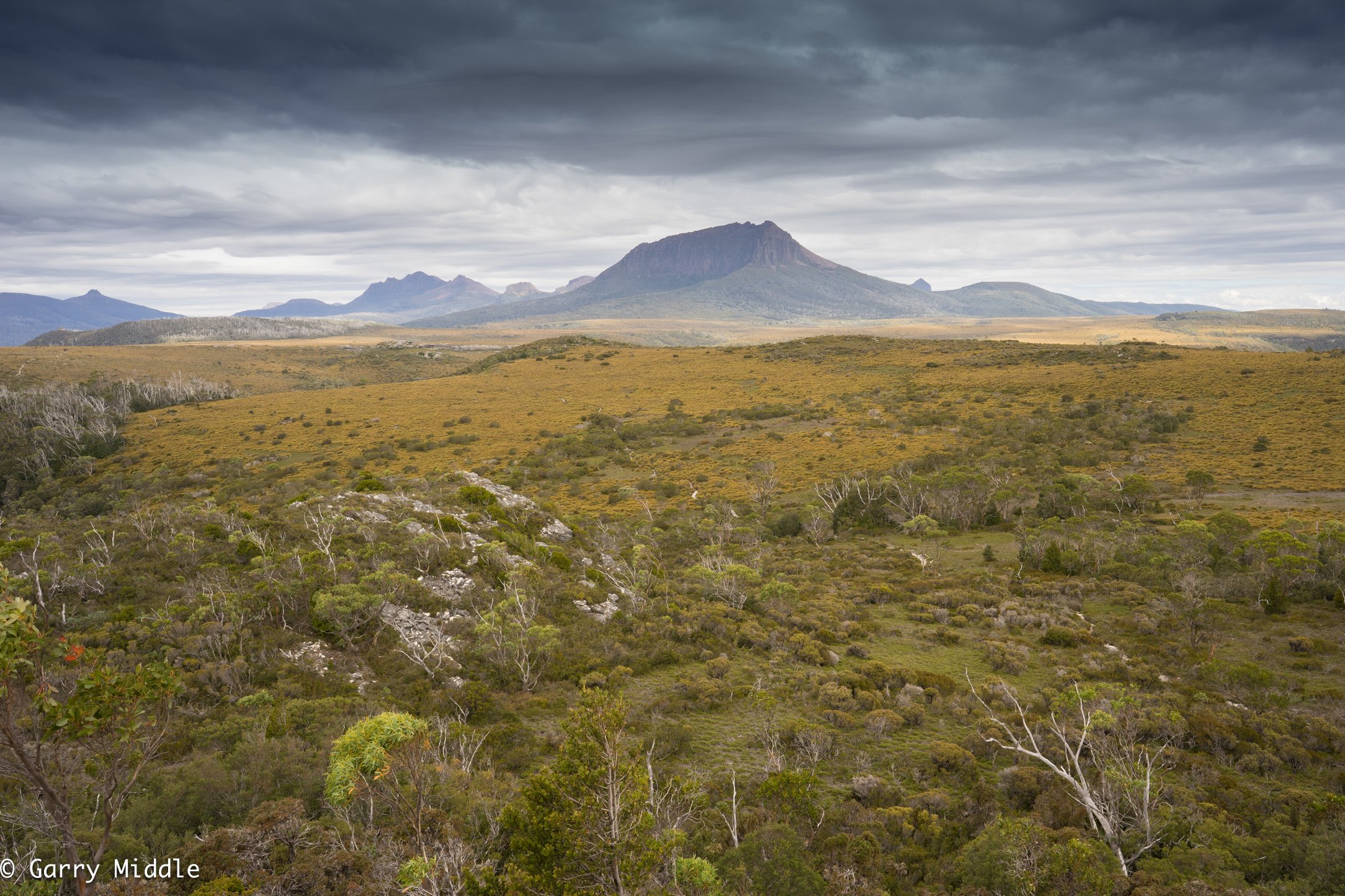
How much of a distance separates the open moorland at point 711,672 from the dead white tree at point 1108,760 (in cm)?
12

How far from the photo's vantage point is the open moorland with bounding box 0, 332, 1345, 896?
809cm

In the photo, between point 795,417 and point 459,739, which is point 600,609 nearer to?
point 459,739

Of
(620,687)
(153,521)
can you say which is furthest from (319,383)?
(620,687)

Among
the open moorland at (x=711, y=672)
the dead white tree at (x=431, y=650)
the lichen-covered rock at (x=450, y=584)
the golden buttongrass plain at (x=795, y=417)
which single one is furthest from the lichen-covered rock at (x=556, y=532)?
the golden buttongrass plain at (x=795, y=417)

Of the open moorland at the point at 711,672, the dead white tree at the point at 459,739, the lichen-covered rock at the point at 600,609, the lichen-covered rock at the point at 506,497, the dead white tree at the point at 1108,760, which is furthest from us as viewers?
the lichen-covered rock at the point at 506,497

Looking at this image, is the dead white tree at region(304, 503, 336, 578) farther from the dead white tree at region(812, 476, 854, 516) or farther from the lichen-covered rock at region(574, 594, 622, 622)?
the dead white tree at region(812, 476, 854, 516)

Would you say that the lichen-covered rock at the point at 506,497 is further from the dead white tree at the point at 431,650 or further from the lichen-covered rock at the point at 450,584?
the dead white tree at the point at 431,650

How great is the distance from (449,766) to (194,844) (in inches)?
147

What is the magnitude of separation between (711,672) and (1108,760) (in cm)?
998

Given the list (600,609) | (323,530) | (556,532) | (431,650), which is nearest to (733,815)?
(431,650)

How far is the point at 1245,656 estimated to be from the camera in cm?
1805

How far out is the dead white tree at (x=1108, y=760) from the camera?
33.6ft

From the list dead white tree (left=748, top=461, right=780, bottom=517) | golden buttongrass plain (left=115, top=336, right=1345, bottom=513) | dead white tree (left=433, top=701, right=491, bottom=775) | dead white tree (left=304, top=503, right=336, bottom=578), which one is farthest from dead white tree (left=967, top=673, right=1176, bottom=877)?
golden buttongrass plain (left=115, top=336, right=1345, bottom=513)

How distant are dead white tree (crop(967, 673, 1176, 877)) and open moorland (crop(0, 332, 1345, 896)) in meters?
0.12
